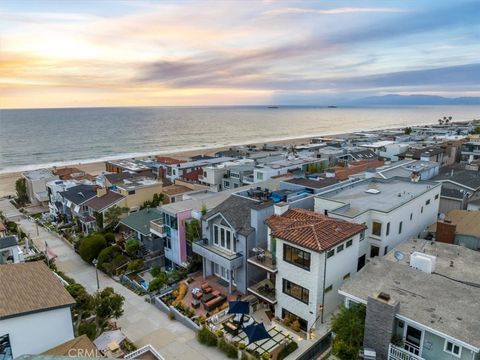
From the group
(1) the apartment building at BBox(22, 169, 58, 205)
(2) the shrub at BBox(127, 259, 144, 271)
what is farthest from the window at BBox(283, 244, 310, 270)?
(1) the apartment building at BBox(22, 169, 58, 205)

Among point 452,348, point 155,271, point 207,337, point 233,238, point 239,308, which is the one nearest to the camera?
point 452,348

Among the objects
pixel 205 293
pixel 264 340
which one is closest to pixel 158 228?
pixel 205 293

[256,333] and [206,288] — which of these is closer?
[256,333]

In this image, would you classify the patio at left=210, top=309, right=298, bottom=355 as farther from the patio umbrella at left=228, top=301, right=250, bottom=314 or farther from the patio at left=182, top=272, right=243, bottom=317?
the patio at left=182, top=272, right=243, bottom=317

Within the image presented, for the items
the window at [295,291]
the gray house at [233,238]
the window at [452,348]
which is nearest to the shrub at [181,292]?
the gray house at [233,238]

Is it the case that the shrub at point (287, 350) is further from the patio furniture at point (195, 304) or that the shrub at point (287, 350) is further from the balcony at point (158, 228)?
the balcony at point (158, 228)

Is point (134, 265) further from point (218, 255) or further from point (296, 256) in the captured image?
point (296, 256)
